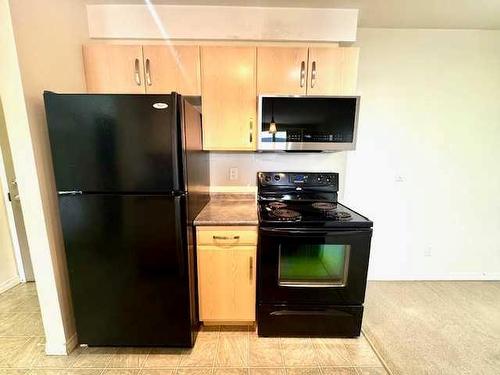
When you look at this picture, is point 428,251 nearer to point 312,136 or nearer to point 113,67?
point 312,136

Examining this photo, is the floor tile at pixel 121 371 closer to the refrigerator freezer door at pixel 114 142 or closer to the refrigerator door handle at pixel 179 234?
the refrigerator door handle at pixel 179 234

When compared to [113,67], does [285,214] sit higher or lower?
lower

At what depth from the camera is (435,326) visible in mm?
1879

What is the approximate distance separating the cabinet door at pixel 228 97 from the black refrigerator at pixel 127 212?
344 millimetres

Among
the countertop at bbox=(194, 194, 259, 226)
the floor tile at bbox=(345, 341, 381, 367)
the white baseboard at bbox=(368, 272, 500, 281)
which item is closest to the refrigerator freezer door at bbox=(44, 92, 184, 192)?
the countertop at bbox=(194, 194, 259, 226)

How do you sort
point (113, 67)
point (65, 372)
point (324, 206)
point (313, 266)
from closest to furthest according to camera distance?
point (65, 372) < point (313, 266) < point (113, 67) < point (324, 206)

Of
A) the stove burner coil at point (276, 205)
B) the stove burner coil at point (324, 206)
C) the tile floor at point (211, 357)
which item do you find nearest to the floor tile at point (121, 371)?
the tile floor at point (211, 357)

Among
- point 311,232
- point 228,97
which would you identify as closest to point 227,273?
point 311,232

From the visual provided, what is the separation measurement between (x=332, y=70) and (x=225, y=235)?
1.56 metres

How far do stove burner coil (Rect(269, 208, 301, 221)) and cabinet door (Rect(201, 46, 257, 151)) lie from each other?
590 millimetres

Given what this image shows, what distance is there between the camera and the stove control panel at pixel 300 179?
2195mm

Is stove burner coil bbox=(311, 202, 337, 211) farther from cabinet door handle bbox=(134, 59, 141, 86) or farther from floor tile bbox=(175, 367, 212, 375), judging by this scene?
cabinet door handle bbox=(134, 59, 141, 86)

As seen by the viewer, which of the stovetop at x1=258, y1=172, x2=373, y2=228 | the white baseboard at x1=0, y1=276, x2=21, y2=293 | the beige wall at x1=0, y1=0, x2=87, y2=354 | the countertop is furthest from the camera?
the white baseboard at x1=0, y1=276, x2=21, y2=293

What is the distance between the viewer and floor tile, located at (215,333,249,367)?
1549 mm
